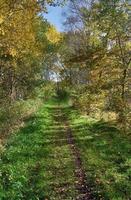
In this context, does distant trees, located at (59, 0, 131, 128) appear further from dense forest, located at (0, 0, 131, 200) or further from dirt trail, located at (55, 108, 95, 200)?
dirt trail, located at (55, 108, 95, 200)

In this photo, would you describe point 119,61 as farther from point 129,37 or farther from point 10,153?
point 10,153

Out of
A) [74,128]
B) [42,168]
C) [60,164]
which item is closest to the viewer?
[42,168]

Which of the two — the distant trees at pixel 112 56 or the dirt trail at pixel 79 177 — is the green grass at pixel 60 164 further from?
the distant trees at pixel 112 56

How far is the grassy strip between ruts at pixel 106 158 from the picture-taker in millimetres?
16033

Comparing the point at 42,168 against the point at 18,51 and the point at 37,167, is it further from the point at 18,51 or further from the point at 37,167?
the point at 18,51

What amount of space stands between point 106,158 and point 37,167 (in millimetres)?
3597

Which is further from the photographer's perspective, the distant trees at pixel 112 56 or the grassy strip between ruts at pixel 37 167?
the distant trees at pixel 112 56

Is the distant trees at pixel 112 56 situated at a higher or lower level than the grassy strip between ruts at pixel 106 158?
higher

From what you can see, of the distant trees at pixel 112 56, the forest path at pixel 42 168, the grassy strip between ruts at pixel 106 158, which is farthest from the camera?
the distant trees at pixel 112 56

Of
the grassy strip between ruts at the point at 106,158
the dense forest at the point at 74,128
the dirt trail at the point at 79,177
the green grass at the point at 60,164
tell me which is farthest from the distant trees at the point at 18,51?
the dirt trail at the point at 79,177

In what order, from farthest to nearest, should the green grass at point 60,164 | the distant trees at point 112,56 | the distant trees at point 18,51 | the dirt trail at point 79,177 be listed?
the distant trees at point 112,56
the distant trees at point 18,51
the green grass at point 60,164
the dirt trail at point 79,177

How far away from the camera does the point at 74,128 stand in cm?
3312

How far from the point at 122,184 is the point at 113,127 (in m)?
15.3

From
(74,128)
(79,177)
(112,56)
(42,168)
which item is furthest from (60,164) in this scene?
(112,56)
